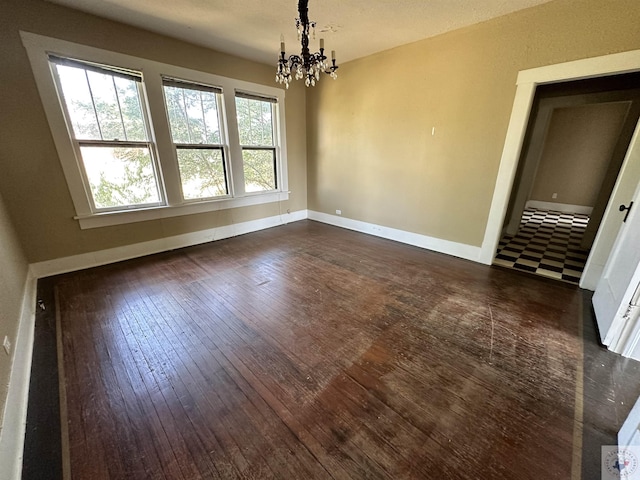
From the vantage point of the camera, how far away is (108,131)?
3.02 meters

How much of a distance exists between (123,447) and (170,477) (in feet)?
1.09

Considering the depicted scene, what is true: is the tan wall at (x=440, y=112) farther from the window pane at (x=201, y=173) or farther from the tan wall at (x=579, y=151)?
the tan wall at (x=579, y=151)

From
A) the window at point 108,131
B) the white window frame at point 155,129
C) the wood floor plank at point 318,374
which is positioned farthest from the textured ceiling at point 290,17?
the wood floor plank at point 318,374

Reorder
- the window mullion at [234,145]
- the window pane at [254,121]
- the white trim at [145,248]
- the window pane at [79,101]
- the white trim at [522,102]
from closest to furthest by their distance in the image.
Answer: the white trim at [522,102] → the window pane at [79,101] → the white trim at [145,248] → the window mullion at [234,145] → the window pane at [254,121]

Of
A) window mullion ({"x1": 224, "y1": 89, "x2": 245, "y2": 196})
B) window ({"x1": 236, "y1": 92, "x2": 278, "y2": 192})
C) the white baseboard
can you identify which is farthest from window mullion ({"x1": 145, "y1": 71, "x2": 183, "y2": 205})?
the white baseboard

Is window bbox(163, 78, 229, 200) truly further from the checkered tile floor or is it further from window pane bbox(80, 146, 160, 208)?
the checkered tile floor

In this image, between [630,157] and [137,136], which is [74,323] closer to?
[137,136]

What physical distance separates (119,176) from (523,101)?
488 cm

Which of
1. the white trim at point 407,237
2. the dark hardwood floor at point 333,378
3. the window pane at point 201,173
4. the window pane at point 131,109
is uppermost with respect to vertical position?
the window pane at point 131,109

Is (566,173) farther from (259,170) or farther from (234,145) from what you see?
(234,145)

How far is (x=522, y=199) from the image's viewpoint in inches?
176

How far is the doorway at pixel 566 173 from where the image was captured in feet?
11.2

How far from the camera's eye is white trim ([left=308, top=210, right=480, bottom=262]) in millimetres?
3570

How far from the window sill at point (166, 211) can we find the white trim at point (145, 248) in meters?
0.33
